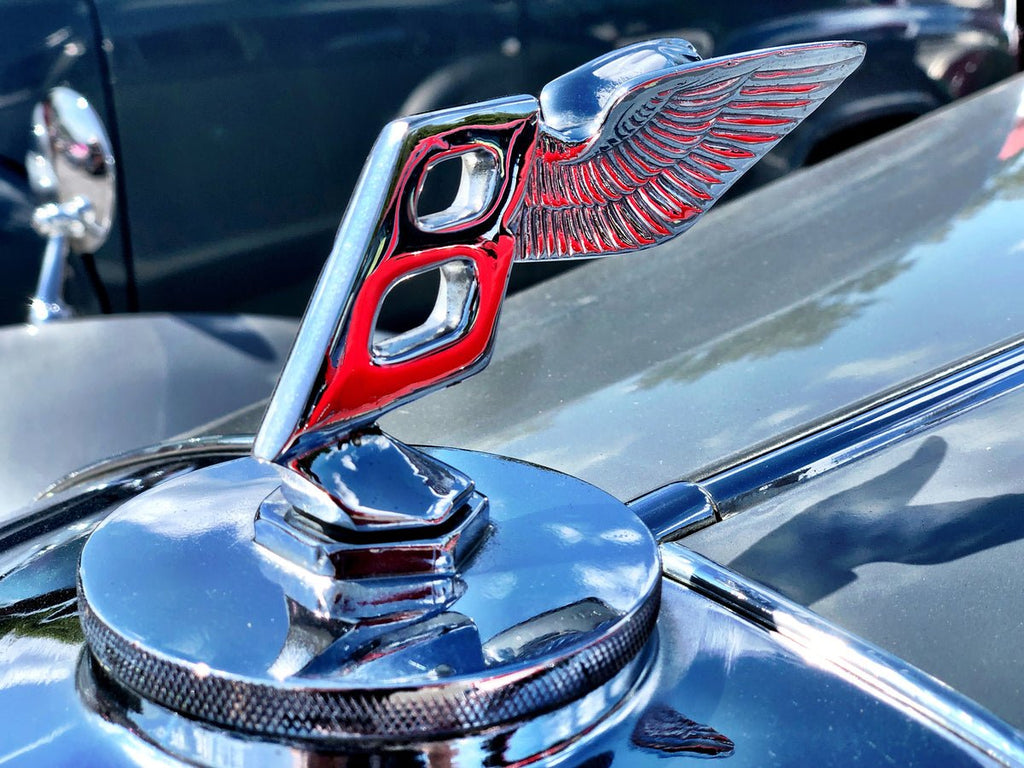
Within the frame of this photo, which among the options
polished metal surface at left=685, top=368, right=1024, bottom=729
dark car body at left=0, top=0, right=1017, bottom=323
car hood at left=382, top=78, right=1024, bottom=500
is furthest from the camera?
dark car body at left=0, top=0, right=1017, bottom=323

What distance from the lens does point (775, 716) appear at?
2.27ft

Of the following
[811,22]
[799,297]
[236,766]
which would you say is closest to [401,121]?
[236,766]

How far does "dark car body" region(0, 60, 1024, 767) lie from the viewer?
69 cm

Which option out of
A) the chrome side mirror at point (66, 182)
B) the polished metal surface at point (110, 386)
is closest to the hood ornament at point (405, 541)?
the polished metal surface at point (110, 386)

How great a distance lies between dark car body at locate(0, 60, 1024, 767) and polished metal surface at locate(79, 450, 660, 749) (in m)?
0.02

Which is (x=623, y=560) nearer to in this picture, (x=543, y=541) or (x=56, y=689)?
(x=543, y=541)

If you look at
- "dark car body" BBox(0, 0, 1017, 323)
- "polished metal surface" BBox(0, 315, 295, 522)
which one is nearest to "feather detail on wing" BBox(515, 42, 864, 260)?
"polished metal surface" BBox(0, 315, 295, 522)

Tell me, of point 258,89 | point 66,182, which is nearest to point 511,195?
point 66,182

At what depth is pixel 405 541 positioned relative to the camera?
27.0 inches

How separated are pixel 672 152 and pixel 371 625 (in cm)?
39

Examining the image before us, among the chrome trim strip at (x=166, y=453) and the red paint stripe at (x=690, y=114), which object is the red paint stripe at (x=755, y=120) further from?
the chrome trim strip at (x=166, y=453)

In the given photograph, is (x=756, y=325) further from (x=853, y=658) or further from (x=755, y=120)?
(x=853, y=658)

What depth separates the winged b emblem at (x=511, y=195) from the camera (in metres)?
0.68

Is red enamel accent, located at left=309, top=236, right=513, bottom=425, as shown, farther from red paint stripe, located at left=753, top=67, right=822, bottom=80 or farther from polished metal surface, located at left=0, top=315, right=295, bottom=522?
polished metal surface, located at left=0, top=315, right=295, bottom=522
